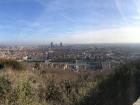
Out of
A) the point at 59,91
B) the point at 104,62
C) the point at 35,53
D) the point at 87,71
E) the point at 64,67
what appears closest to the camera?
the point at 59,91

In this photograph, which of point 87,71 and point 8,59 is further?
point 8,59

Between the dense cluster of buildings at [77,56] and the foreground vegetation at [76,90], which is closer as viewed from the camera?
the foreground vegetation at [76,90]

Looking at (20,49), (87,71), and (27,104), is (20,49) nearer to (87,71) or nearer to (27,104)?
(87,71)

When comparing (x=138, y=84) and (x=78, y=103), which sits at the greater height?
(x=138, y=84)

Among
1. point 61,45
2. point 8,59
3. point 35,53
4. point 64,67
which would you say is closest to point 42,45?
point 61,45

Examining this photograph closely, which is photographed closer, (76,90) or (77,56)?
(76,90)

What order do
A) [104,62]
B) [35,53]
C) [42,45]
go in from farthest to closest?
[42,45]
[35,53]
[104,62]

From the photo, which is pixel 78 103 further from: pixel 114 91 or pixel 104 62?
pixel 104 62

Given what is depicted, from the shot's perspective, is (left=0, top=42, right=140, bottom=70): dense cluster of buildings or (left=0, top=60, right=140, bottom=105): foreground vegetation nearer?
(left=0, top=60, right=140, bottom=105): foreground vegetation

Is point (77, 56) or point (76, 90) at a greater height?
point (77, 56)
